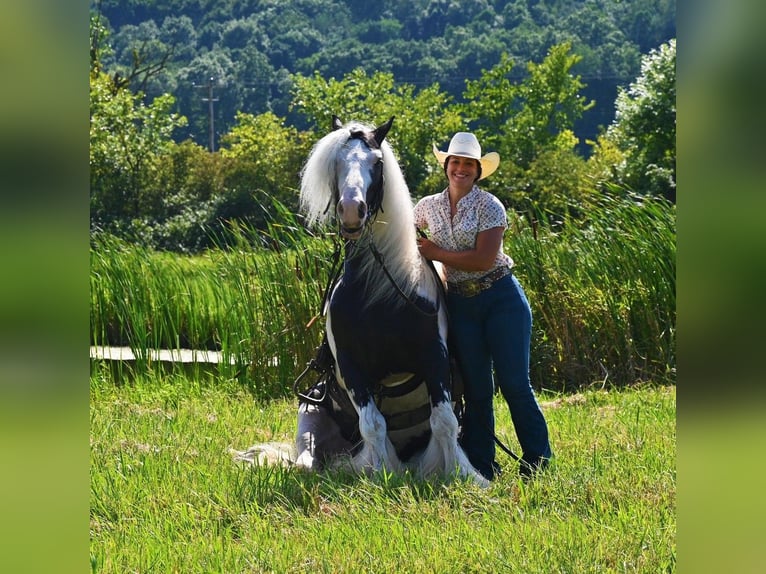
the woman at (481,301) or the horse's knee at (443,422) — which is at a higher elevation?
the woman at (481,301)

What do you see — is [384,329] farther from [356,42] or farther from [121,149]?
[356,42]

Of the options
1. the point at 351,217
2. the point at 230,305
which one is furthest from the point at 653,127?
the point at 351,217

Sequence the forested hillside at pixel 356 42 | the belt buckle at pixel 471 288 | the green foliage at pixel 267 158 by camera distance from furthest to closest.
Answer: the forested hillside at pixel 356 42 < the green foliage at pixel 267 158 < the belt buckle at pixel 471 288

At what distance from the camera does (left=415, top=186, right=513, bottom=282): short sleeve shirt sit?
4.43 m

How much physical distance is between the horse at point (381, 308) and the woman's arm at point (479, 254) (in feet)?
0.52

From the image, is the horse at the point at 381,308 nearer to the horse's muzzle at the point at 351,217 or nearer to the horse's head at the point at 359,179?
the horse's head at the point at 359,179

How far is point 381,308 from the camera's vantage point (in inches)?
171

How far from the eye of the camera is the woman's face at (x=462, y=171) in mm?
4492

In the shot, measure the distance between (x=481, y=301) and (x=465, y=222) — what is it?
15.6 inches

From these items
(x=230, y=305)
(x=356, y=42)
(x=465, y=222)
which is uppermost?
(x=356, y=42)

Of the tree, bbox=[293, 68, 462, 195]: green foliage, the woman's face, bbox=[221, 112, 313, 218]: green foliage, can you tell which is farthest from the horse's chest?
bbox=[293, 68, 462, 195]: green foliage

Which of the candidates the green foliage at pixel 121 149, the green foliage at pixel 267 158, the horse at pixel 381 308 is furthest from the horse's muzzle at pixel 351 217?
the green foliage at pixel 267 158
